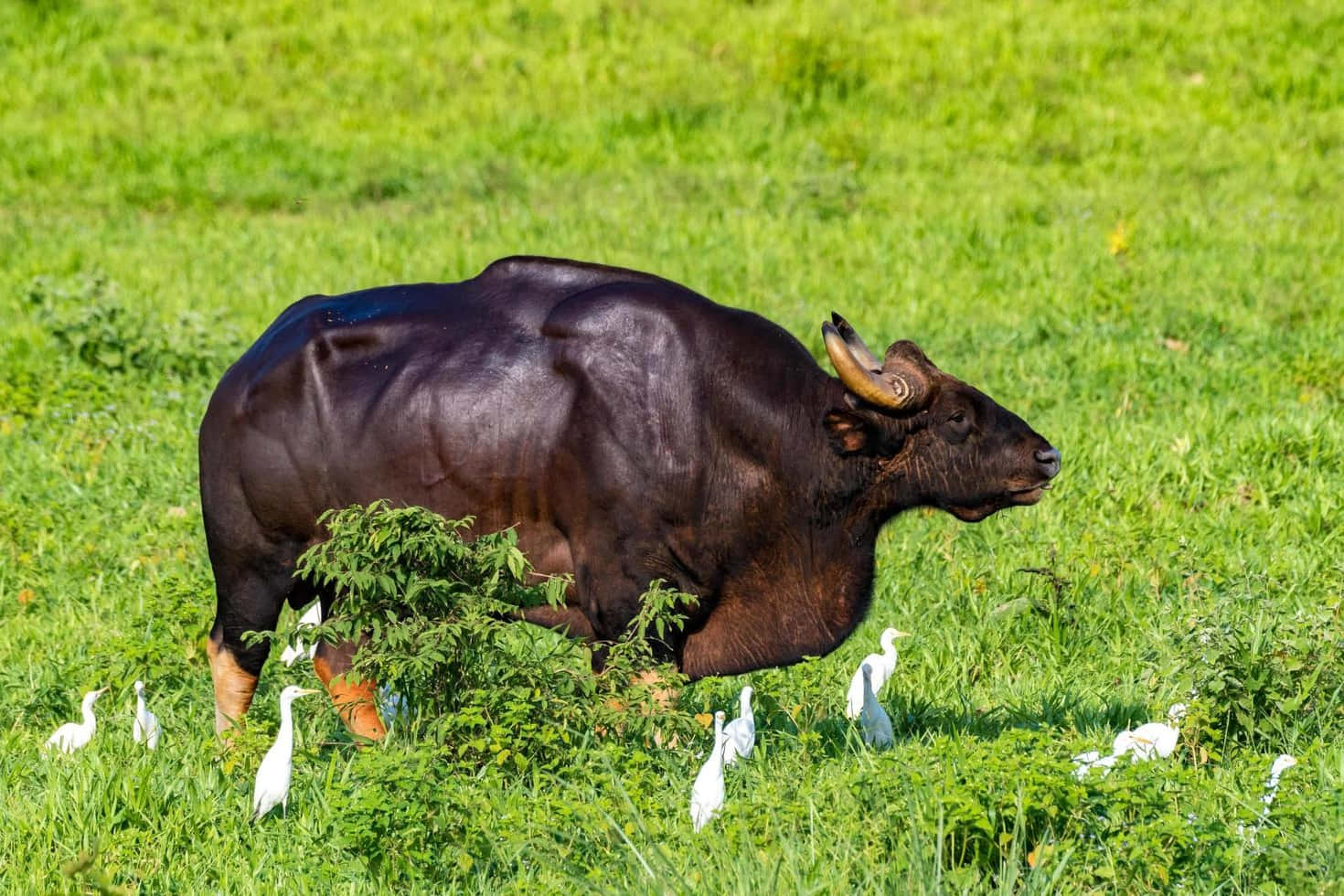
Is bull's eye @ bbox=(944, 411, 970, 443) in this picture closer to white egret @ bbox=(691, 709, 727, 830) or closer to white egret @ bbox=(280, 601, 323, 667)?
white egret @ bbox=(691, 709, 727, 830)

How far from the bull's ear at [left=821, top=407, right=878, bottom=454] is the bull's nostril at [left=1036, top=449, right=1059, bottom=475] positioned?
19.3 inches

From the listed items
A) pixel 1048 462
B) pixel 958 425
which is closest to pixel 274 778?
pixel 958 425

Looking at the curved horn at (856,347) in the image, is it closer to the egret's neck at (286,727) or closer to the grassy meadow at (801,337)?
the grassy meadow at (801,337)

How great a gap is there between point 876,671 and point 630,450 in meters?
1.09

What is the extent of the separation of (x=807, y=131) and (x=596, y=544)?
10532 millimetres

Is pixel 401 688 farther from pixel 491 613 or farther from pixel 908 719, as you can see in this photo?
pixel 908 719

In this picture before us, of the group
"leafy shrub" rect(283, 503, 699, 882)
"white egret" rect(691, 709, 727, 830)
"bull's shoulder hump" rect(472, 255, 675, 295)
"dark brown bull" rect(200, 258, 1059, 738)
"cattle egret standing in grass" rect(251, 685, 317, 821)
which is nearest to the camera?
"white egret" rect(691, 709, 727, 830)

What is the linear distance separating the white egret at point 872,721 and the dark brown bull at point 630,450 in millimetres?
397

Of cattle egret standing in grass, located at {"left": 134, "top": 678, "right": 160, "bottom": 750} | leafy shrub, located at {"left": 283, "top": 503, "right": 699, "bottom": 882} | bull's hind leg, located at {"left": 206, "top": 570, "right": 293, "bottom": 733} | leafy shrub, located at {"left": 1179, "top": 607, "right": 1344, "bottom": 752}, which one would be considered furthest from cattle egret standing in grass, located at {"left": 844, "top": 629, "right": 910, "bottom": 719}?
cattle egret standing in grass, located at {"left": 134, "top": 678, "right": 160, "bottom": 750}

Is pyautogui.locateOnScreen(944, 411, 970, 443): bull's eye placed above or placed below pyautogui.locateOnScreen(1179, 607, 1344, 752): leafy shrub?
above

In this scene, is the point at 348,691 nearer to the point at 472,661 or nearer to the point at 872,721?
the point at 472,661

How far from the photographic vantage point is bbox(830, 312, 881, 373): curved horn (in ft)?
16.2

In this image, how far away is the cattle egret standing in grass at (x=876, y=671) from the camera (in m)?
5.01

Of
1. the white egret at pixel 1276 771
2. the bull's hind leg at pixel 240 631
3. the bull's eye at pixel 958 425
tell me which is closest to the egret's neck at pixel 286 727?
the bull's hind leg at pixel 240 631
